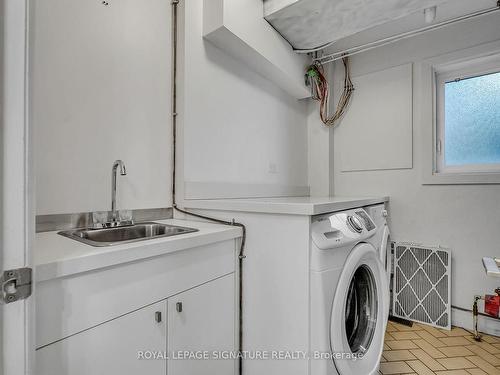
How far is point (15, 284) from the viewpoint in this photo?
519mm

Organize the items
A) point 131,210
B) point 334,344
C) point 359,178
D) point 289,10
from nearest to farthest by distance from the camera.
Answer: point 334,344 → point 131,210 → point 289,10 → point 359,178

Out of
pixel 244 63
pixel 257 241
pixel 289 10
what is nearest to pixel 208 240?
pixel 257 241

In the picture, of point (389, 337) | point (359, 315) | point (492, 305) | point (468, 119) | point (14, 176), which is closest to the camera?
point (14, 176)

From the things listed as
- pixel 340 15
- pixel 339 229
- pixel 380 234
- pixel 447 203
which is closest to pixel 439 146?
pixel 447 203

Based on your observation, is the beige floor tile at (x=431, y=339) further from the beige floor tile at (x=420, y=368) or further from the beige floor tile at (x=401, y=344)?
the beige floor tile at (x=420, y=368)

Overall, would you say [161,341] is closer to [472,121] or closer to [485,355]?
[485,355]

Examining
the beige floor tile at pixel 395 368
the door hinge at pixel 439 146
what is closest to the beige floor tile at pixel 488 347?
the beige floor tile at pixel 395 368

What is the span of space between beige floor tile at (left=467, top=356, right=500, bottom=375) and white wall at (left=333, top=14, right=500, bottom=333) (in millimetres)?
409

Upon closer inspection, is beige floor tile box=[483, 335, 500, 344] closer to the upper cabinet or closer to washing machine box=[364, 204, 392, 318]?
washing machine box=[364, 204, 392, 318]

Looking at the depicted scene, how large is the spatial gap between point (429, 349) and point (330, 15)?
7.82ft

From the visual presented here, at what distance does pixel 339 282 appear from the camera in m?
1.15

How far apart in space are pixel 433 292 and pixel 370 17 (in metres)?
2.12

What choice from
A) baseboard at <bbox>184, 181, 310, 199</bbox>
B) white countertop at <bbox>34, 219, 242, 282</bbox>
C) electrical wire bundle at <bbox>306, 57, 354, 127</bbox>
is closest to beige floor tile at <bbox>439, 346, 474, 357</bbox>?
baseboard at <bbox>184, 181, 310, 199</bbox>

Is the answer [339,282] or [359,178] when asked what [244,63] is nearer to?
[359,178]
